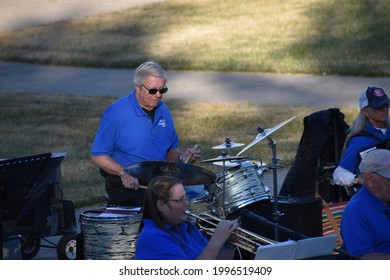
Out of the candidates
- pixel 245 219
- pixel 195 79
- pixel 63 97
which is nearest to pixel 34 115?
pixel 63 97

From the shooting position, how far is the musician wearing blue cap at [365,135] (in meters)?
7.89

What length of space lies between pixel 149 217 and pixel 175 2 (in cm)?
1910

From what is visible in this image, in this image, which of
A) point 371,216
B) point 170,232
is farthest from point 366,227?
point 170,232

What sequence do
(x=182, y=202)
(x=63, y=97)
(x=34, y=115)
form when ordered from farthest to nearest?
(x=63, y=97)
(x=34, y=115)
(x=182, y=202)

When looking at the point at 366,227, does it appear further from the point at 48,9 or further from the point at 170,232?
the point at 48,9

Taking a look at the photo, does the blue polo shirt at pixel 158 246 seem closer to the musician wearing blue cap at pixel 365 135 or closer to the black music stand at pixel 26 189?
the black music stand at pixel 26 189

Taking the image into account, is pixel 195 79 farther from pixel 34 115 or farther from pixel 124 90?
pixel 34 115

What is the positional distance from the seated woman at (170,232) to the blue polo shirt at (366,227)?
0.71 m

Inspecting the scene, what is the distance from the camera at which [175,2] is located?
80.5 feet

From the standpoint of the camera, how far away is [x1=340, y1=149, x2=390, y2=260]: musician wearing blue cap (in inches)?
239

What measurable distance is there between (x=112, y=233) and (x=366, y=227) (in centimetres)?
184

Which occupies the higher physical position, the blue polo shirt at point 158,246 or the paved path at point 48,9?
the paved path at point 48,9

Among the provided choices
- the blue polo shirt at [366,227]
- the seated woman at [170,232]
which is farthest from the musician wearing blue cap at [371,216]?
the seated woman at [170,232]
